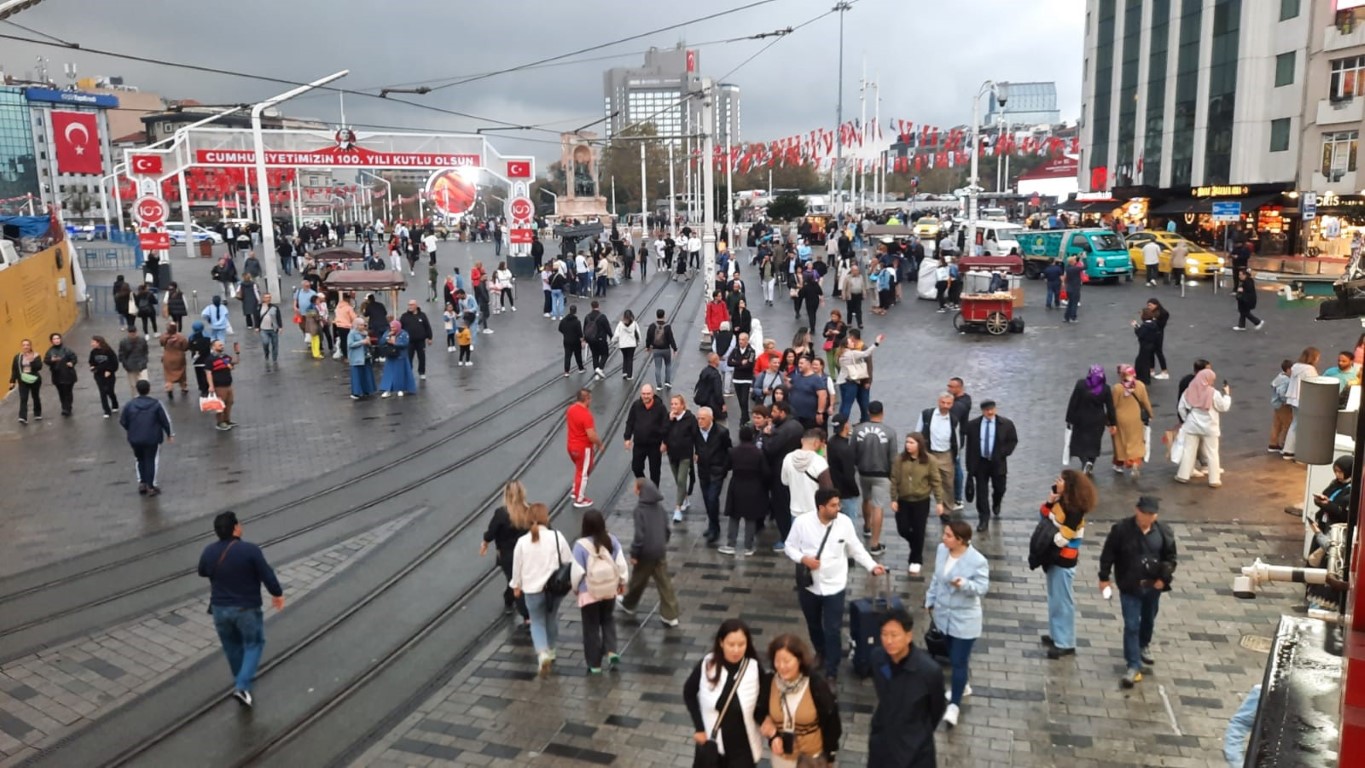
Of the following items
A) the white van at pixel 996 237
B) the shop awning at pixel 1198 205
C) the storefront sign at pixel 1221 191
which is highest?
the storefront sign at pixel 1221 191

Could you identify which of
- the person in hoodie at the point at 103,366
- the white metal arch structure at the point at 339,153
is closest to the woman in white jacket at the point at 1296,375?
the person in hoodie at the point at 103,366

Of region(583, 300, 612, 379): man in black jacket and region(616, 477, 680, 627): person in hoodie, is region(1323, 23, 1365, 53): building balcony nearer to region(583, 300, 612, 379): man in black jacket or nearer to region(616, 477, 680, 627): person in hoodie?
region(583, 300, 612, 379): man in black jacket

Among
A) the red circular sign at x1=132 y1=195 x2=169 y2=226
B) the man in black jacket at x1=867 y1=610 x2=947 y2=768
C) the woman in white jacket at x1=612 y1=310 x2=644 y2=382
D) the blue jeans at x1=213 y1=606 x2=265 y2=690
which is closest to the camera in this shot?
the man in black jacket at x1=867 y1=610 x2=947 y2=768

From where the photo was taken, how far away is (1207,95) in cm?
4456

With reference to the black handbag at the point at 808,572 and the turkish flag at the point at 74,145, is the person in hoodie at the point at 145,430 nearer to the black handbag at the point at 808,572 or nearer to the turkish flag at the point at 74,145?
the black handbag at the point at 808,572

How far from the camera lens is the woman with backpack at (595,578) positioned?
7.45 metres

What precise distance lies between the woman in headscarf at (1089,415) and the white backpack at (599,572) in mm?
6813

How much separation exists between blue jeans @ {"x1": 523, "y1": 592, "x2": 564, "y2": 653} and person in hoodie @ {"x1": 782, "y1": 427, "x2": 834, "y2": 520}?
2.43m

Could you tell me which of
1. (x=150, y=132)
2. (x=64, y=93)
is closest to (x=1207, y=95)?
(x=64, y=93)

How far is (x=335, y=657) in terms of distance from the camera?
26.8ft

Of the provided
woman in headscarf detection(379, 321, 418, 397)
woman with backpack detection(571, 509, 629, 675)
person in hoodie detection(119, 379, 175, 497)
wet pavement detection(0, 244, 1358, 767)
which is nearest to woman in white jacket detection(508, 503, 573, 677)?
woman with backpack detection(571, 509, 629, 675)

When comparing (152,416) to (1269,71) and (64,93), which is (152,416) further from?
(64,93)

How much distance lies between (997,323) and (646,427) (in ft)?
46.5

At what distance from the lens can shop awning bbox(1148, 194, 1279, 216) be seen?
4062cm
